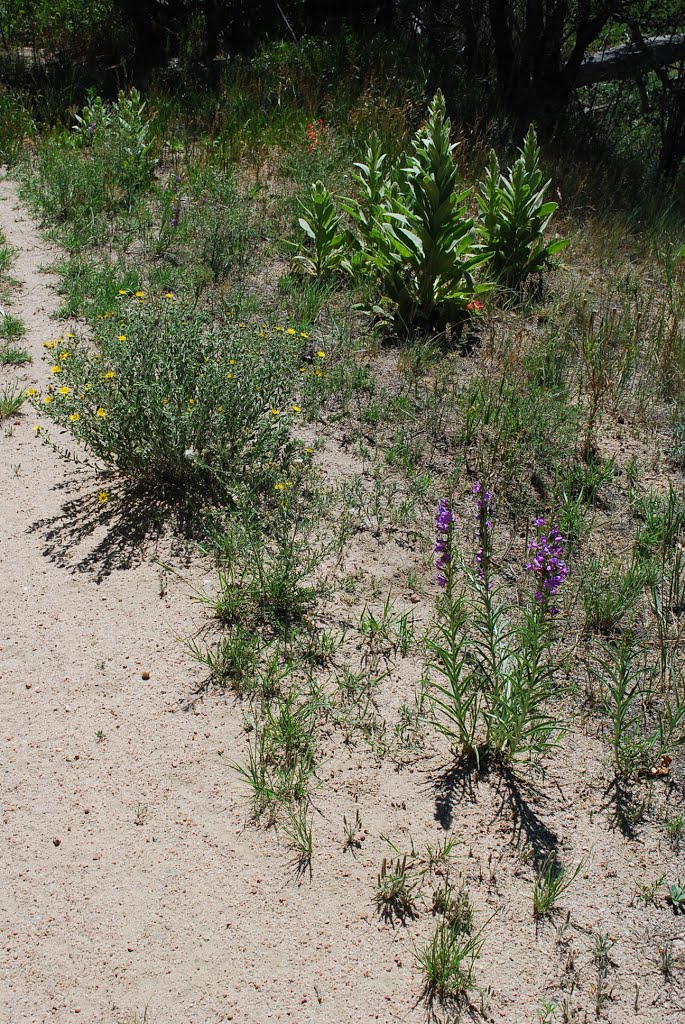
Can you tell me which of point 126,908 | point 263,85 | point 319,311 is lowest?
point 126,908

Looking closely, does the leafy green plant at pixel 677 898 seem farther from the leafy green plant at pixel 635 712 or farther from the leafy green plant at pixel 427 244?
the leafy green plant at pixel 427 244

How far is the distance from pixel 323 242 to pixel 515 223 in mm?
1317

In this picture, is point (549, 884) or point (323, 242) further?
point (323, 242)

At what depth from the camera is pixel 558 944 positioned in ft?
9.09

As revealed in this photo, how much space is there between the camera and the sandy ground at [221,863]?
104 inches

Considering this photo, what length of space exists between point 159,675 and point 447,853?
1.32 m

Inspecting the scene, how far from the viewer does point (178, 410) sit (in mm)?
4539

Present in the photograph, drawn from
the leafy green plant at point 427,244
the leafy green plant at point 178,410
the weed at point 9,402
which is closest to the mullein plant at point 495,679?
the leafy green plant at point 178,410

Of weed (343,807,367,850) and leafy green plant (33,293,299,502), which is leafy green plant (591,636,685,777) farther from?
leafy green plant (33,293,299,502)

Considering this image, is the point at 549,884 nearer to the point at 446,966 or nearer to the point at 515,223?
the point at 446,966

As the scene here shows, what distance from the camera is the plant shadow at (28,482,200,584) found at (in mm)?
4223

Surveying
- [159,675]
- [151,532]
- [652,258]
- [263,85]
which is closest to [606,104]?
[263,85]

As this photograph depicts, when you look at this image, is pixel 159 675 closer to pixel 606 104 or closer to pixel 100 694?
pixel 100 694

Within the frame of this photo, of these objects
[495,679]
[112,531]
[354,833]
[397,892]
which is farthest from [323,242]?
[397,892]
